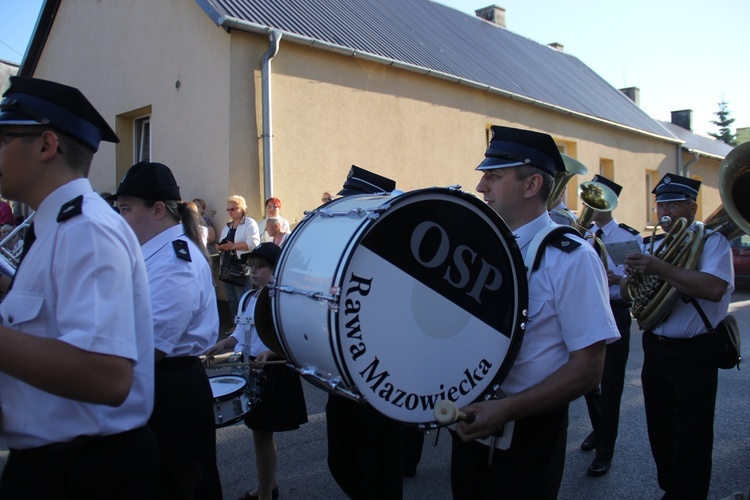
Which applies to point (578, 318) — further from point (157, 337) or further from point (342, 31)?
point (342, 31)

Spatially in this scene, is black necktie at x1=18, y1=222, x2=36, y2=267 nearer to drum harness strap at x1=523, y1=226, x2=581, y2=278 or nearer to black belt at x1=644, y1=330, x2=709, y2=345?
drum harness strap at x1=523, y1=226, x2=581, y2=278

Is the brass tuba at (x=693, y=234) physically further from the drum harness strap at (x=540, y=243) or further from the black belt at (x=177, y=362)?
the black belt at (x=177, y=362)

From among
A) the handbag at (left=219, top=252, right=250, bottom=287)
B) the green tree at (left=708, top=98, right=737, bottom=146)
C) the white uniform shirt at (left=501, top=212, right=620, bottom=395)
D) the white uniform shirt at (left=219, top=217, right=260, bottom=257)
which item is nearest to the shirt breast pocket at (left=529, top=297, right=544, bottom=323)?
the white uniform shirt at (left=501, top=212, right=620, bottom=395)

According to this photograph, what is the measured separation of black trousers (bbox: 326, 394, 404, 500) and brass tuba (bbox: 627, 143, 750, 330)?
175 centimetres

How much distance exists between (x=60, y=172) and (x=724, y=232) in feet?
10.8

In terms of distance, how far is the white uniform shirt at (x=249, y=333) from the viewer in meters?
3.66

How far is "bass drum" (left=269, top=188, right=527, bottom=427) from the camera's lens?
73.7 inches

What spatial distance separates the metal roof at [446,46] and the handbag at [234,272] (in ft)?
11.5

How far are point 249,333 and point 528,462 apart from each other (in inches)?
83.1

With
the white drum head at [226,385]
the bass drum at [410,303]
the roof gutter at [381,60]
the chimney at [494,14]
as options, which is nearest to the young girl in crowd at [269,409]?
the white drum head at [226,385]

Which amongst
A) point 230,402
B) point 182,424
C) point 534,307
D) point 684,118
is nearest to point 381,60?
point 230,402

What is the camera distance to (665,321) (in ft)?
11.2

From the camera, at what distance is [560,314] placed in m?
2.04

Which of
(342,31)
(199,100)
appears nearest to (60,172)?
(199,100)
